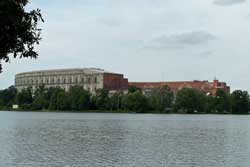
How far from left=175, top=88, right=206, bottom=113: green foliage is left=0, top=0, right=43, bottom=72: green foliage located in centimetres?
16088

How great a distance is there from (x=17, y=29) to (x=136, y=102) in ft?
529

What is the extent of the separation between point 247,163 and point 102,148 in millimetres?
13239

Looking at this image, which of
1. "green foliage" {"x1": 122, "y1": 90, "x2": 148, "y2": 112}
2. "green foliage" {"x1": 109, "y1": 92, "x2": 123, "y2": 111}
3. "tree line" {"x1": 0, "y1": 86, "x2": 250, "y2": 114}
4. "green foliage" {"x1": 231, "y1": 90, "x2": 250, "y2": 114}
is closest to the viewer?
"green foliage" {"x1": 122, "y1": 90, "x2": 148, "y2": 112}

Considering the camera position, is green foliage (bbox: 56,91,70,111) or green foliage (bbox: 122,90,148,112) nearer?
green foliage (bbox: 122,90,148,112)

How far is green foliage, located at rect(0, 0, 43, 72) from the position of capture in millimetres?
9289

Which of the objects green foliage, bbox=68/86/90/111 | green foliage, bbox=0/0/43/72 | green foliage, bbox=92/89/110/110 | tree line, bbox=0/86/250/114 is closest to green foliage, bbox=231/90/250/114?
tree line, bbox=0/86/250/114

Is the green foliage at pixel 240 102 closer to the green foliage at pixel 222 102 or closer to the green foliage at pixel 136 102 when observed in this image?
the green foliage at pixel 222 102

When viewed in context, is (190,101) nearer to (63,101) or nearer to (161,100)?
(161,100)

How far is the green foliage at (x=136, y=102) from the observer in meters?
169

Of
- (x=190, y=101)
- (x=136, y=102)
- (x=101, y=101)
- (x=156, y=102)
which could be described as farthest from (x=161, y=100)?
(x=101, y=101)

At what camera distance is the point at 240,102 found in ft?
616

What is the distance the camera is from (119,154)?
36469mm

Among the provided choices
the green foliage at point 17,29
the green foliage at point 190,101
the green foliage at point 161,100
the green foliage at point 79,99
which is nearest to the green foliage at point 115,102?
the green foliage at point 79,99

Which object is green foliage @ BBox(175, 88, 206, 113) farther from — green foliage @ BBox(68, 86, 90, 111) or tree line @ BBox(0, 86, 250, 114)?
green foliage @ BBox(68, 86, 90, 111)
